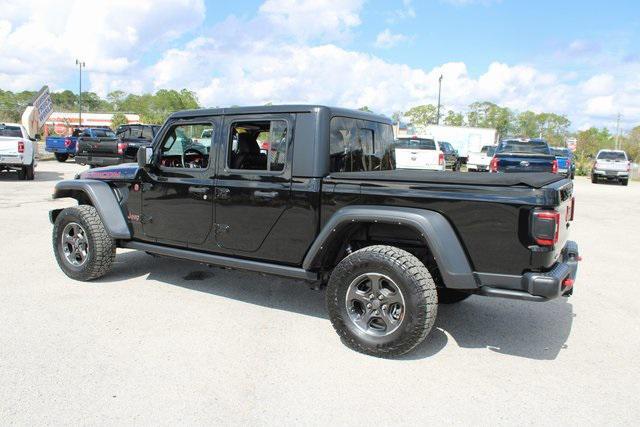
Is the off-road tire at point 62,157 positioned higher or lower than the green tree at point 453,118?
lower

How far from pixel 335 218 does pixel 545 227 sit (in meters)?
1.43

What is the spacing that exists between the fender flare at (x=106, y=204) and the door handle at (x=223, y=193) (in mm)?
1334

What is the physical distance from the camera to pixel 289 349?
3932 millimetres

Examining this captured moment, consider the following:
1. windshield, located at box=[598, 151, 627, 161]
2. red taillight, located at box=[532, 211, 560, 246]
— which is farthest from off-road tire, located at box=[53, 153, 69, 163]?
red taillight, located at box=[532, 211, 560, 246]

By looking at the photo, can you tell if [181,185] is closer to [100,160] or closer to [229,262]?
[229,262]

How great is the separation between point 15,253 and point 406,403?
572cm

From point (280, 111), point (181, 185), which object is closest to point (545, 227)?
point (280, 111)

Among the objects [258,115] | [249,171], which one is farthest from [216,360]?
[258,115]

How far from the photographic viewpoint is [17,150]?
15125mm

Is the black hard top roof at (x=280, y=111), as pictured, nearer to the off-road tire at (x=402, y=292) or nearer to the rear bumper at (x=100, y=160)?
the off-road tire at (x=402, y=292)

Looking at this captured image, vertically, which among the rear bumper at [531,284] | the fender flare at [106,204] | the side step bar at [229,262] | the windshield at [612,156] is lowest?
the side step bar at [229,262]

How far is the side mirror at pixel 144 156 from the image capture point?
4.96 meters

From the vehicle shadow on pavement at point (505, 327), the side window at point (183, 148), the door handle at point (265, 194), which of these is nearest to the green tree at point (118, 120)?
the side window at point (183, 148)

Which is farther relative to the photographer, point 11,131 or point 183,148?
point 11,131
